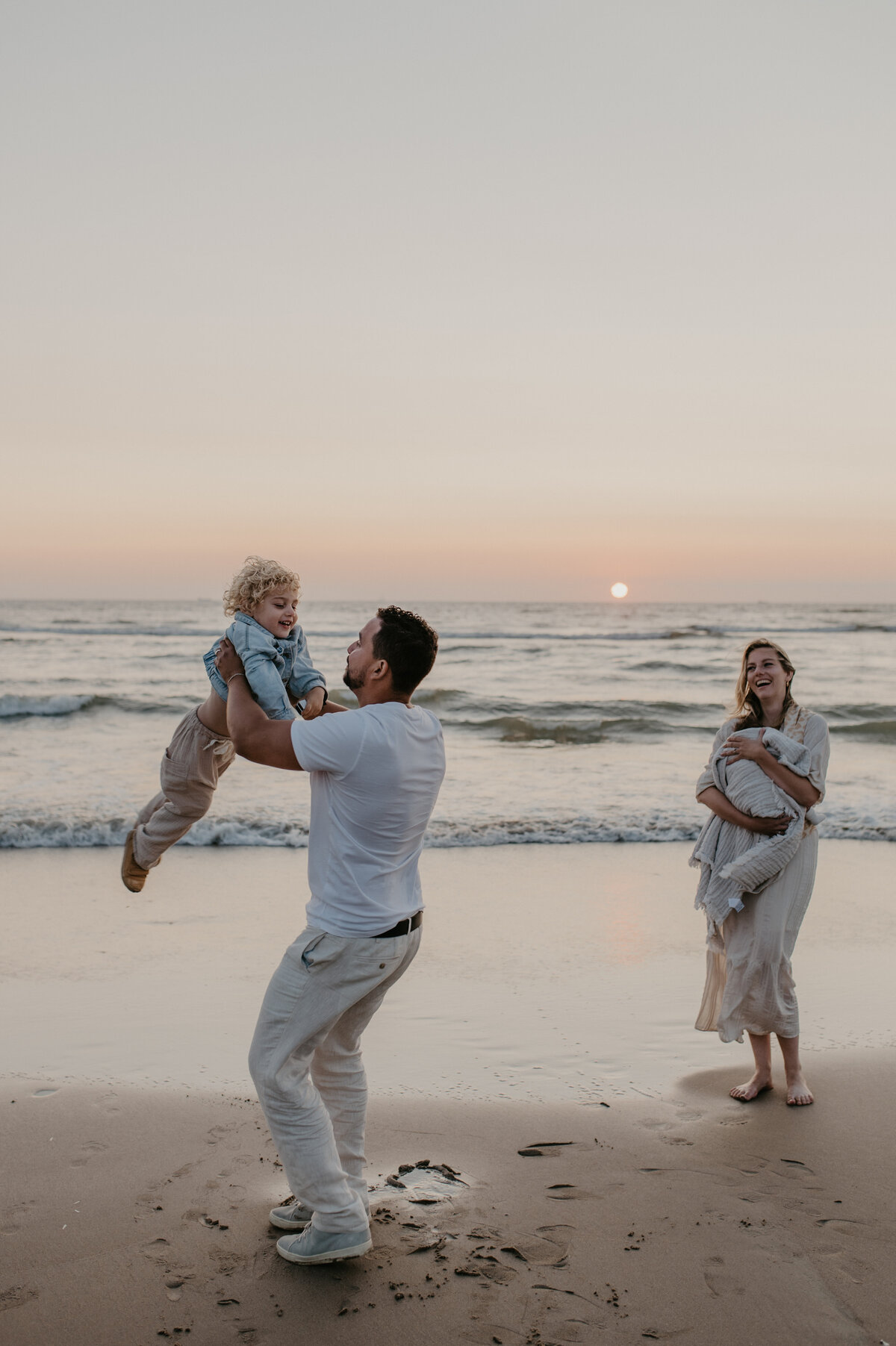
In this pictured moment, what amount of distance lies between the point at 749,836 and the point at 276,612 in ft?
8.01

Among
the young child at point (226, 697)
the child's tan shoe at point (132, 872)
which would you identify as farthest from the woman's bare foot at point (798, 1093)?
the child's tan shoe at point (132, 872)

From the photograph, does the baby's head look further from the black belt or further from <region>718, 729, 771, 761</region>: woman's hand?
<region>718, 729, 771, 761</region>: woman's hand

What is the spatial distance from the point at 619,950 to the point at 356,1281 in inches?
144

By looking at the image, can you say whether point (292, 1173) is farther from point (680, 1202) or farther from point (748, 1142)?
point (748, 1142)

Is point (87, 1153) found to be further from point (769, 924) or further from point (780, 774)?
point (780, 774)

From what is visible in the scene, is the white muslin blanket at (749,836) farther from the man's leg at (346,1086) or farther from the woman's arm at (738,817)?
the man's leg at (346,1086)

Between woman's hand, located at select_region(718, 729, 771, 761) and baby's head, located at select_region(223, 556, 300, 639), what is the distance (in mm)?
2183

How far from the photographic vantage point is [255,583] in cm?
348

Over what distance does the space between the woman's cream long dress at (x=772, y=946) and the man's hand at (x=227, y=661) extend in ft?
8.51

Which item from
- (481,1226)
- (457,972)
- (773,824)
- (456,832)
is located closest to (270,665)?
(481,1226)

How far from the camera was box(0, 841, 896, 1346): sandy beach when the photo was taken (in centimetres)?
290

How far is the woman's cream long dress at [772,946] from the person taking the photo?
4.44 meters

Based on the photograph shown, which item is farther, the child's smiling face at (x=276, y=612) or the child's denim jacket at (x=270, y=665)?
the child's smiling face at (x=276, y=612)

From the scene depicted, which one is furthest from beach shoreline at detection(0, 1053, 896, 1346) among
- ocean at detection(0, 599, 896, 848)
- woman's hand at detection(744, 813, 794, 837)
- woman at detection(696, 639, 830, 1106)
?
ocean at detection(0, 599, 896, 848)
